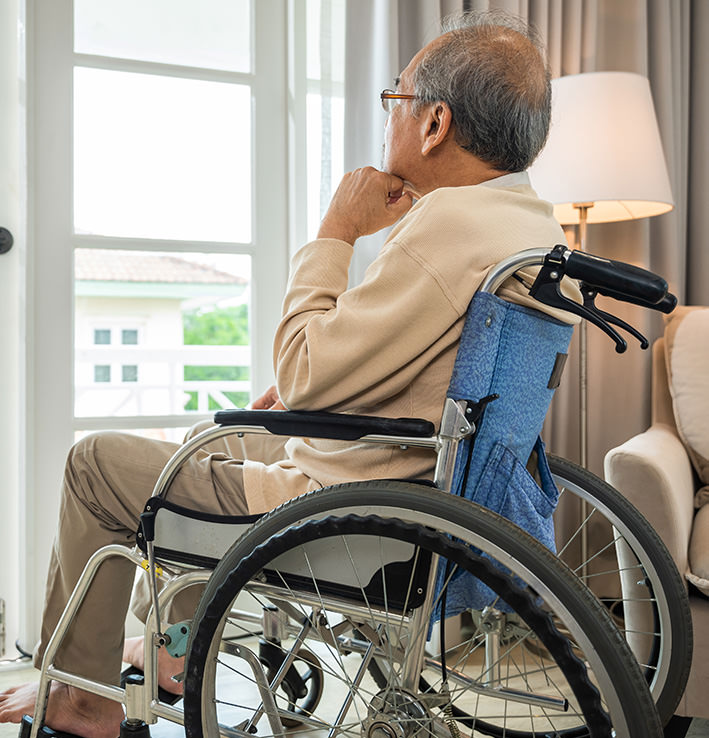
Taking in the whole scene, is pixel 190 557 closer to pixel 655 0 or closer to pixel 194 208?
pixel 194 208

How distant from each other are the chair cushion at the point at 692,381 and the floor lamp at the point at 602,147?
311 millimetres

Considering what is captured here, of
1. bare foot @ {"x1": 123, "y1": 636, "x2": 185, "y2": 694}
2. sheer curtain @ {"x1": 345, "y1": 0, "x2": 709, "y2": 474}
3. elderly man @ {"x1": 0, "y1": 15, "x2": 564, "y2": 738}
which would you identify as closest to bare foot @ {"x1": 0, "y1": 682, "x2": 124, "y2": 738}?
elderly man @ {"x1": 0, "y1": 15, "x2": 564, "y2": 738}

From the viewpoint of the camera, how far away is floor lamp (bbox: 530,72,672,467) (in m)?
1.85

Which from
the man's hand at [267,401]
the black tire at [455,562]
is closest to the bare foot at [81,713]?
the black tire at [455,562]

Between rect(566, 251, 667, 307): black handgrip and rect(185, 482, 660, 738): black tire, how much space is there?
258mm

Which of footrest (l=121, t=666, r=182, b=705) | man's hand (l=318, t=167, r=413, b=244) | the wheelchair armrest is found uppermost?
man's hand (l=318, t=167, r=413, b=244)

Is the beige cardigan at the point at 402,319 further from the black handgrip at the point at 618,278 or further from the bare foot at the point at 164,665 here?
the bare foot at the point at 164,665

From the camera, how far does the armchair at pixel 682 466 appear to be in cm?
Answer: 133

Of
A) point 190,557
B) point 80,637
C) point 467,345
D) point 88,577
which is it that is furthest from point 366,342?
point 80,637

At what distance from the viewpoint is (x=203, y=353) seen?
208cm

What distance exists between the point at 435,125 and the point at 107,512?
→ 71cm

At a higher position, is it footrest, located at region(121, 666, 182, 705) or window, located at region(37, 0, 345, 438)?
window, located at region(37, 0, 345, 438)

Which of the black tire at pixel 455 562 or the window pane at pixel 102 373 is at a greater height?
the window pane at pixel 102 373

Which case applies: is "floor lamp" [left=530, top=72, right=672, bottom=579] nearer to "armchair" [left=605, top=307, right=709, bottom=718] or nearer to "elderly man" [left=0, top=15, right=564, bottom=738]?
"armchair" [left=605, top=307, right=709, bottom=718]
